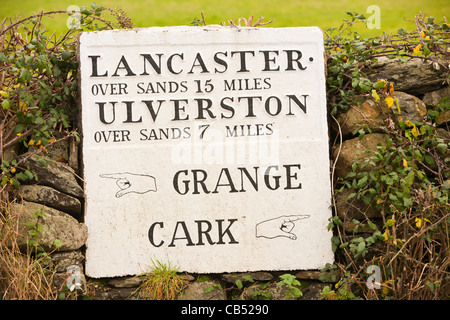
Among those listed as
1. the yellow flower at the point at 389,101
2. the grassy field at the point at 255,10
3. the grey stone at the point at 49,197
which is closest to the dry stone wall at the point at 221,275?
the grey stone at the point at 49,197

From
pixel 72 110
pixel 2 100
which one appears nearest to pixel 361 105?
pixel 72 110

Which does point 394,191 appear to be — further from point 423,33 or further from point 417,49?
point 423,33

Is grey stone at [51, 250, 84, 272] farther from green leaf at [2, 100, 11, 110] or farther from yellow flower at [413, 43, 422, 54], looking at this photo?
yellow flower at [413, 43, 422, 54]

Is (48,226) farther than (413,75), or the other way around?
(413,75)

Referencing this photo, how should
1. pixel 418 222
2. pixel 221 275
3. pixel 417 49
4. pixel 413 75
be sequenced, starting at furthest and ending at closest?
pixel 413 75, pixel 417 49, pixel 221 275, pixel 418 222

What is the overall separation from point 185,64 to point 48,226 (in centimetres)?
154

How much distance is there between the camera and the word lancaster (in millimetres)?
4223

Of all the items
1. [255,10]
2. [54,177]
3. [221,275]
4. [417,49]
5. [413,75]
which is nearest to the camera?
[54,177]

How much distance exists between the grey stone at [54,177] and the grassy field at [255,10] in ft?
20.1

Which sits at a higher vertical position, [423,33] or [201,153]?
[423,33]

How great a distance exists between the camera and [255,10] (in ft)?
35.2

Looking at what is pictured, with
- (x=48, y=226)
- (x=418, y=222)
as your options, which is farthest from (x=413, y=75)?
(x=48, y=226)

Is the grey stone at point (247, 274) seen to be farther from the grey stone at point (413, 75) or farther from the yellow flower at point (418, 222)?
the grey stone at point (413, 75)

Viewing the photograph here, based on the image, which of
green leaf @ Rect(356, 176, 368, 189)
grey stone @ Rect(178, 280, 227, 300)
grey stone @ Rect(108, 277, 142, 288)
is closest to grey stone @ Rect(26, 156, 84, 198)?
grey stone @ Rect(108, 277, 142, 288)
